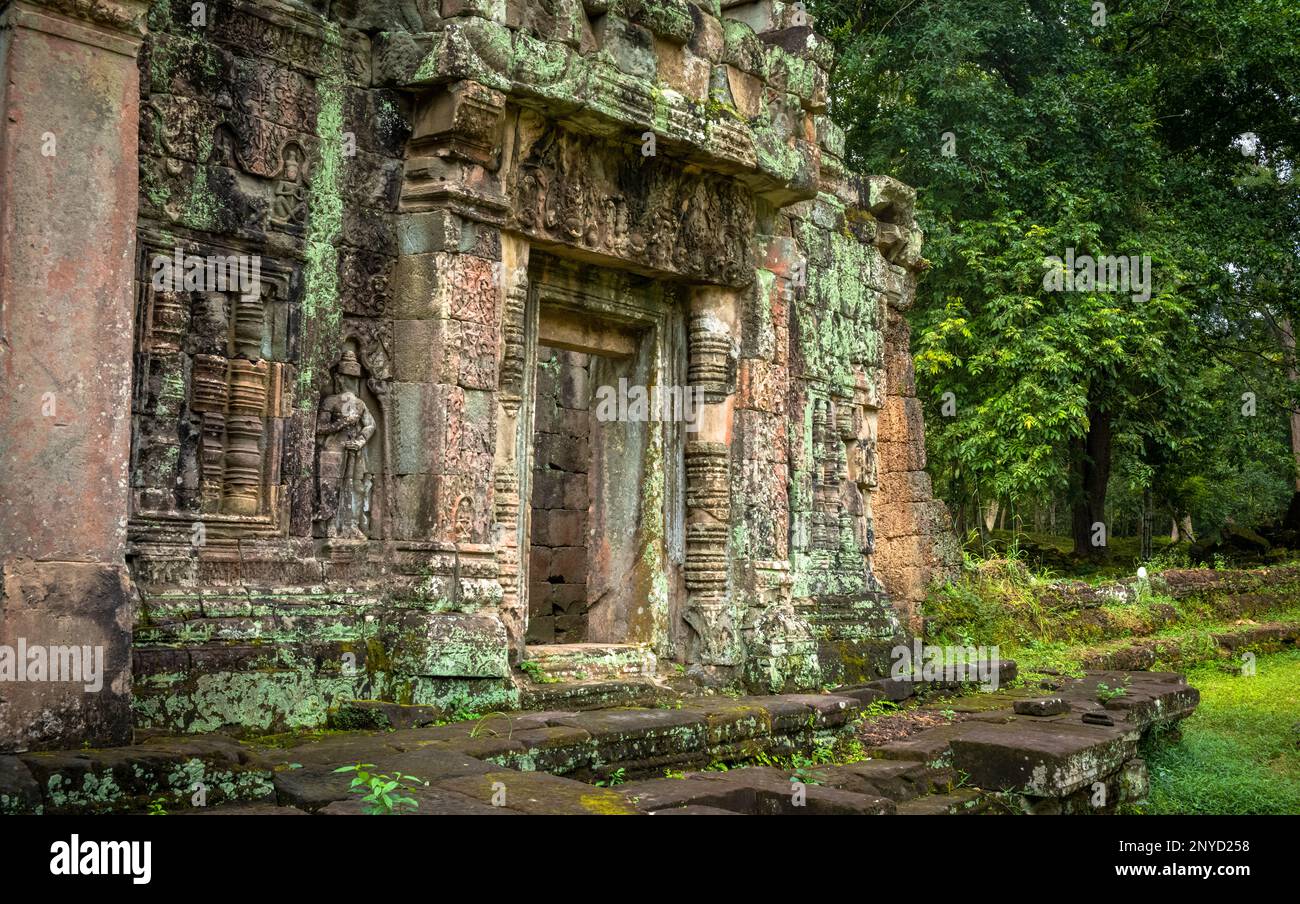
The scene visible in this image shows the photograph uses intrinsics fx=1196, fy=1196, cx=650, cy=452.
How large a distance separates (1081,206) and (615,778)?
12.5 metres

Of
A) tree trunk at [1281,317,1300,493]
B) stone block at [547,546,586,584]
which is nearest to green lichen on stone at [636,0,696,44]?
stone block at [547,546,586,584]

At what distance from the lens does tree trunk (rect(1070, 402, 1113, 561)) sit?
60.0ft

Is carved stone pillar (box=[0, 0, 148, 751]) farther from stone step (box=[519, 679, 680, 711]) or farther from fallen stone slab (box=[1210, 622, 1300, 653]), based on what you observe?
fallen stone slab (box=[1210, 622, 1300, 653])

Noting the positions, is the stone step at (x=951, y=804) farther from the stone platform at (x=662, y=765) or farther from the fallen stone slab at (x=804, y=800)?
the fallen stone slab at (x=804, y=800)

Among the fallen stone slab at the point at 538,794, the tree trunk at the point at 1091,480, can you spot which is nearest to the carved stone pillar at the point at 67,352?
the fallen stone slab at the point at 538,794

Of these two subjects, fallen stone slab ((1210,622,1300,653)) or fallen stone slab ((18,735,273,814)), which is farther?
fallen stone slab ((1210,622,1300,653))

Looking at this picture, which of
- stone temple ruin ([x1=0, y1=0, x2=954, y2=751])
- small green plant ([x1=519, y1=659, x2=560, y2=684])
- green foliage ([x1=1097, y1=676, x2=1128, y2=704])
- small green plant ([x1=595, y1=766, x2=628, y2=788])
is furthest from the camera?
green foliage ([x1=1097, y1=676, x2=1128, y2=704])

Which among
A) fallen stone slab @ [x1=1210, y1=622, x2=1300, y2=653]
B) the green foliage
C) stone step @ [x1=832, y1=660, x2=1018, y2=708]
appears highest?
the green foliage

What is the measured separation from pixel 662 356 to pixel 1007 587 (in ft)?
18.8

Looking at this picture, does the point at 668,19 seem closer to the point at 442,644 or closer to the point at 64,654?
the point at 442,644

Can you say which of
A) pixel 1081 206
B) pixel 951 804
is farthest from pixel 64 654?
pixel 1081 206

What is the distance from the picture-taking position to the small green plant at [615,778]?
226 inches

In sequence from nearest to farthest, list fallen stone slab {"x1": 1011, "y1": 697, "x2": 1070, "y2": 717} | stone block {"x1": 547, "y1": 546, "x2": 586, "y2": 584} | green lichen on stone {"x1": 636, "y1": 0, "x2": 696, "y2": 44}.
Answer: green lichen on stone {"x1": 636, "y1": 0, "x2": 696, "y2": 44}
fallen stone slab {"x1": 1011, "y1": 697, "x2": 1070, "y2": 717}
stone block {"x1": 547, "y1": 546, "x2": 586, "y2": 584}

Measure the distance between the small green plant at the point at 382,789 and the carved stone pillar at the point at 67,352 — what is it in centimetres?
96
